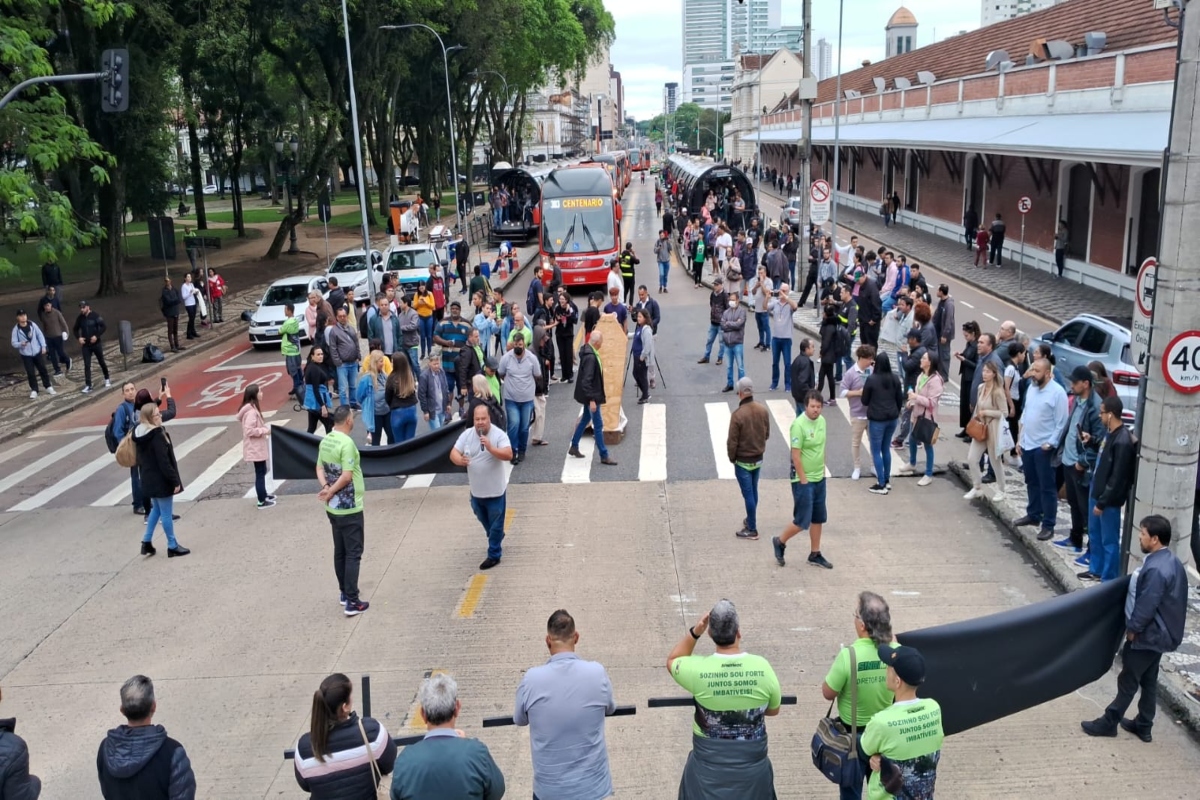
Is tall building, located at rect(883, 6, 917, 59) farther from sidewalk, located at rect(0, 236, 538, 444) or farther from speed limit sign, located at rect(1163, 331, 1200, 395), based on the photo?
speed limit sign, located at rect(1163, 331, 1200, 395)

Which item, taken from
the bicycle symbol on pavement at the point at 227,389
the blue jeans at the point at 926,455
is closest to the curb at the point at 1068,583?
the blue jeans at the point at 926,455

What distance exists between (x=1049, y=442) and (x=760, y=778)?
6.40 meters

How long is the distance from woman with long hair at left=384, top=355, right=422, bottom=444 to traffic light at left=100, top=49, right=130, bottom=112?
7.54 meters

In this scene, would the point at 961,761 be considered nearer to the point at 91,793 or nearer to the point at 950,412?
the point at 91,793

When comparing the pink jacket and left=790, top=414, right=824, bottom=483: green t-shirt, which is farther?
the pink jacket

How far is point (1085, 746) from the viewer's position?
6.86 metres

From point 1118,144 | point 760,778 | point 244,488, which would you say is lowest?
point 244,488

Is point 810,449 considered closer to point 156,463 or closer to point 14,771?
point 156,463

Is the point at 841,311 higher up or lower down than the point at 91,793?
higher up

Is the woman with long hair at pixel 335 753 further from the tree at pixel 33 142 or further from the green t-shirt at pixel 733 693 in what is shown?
the tree at pixel 33 142

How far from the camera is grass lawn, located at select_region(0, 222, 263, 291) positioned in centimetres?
3734

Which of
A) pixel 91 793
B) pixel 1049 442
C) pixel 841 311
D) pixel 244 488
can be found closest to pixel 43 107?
pixel 244 488

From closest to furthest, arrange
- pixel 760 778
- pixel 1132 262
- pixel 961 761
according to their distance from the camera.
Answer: pixel 760 778 → pixel 961 761 → pixel 1132 262

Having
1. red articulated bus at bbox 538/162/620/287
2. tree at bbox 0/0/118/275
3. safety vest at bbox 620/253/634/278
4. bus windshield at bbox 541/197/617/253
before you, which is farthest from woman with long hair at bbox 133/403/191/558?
bus windshield at bbox 541/197/617/253
